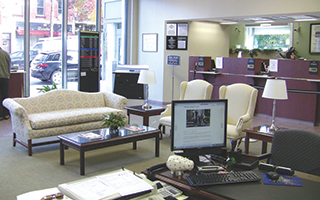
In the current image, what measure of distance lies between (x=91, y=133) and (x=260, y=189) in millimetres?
3043

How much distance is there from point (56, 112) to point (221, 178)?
4020mm

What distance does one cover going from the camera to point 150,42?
394 inches

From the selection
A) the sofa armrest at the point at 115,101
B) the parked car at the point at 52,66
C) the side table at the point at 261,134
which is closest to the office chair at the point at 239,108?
the side table at the point at 261,134

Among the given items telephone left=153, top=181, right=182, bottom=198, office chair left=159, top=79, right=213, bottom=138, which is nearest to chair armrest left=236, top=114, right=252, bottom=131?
office chair left=159, top=79, right=213, bottom=138

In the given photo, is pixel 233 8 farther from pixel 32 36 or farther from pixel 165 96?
pixel 32 36

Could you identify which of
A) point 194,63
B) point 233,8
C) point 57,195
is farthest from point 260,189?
point 194,63

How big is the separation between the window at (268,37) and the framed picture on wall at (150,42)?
5.11 metres

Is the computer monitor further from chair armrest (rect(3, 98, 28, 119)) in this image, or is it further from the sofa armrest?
the sofa armrest

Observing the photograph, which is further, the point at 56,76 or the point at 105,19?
the point at 105,19

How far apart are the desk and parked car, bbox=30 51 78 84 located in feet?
23.6

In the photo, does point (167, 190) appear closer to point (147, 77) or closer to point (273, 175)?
point (273, 175)

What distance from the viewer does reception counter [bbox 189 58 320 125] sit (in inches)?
292

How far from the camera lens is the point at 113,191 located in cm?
171

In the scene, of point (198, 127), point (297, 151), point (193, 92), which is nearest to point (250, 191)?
point (198, 127)
